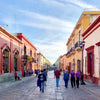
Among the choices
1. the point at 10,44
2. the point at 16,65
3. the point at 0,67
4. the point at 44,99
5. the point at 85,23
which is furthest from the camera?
the point at 16,65

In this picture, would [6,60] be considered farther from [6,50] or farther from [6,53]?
[6,50]

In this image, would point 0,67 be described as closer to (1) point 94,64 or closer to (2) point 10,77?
(2) point 10,77

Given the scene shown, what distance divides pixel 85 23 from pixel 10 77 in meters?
12.2

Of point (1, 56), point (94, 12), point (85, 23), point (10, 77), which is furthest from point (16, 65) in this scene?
point (94, 12)

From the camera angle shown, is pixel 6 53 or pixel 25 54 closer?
pixel 6 53

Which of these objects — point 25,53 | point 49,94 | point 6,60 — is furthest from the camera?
point 25,53

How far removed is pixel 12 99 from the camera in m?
7.95

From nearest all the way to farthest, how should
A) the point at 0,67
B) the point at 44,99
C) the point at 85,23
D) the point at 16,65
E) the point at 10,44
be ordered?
the point at 44,99 → the point at 0,67 → the point at 85,23 → the point at 10,44 → the point at 16,65

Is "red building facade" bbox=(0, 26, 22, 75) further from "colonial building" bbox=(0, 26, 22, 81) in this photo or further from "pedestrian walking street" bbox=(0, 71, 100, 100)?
"pedestrian walking street" bbox=(0, 71, 100, 100)

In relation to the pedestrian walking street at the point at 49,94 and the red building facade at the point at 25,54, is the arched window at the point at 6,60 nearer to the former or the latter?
the red building facade at the point at 25,54

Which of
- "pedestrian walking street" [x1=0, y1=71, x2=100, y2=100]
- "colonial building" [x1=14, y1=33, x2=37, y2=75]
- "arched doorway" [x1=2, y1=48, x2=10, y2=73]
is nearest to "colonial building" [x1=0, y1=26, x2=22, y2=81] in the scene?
"arched doorway" [x1=2, y1=48, x2=10, y2=73]

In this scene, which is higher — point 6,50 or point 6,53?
point 6,50

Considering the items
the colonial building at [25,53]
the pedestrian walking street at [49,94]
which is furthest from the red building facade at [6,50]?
the pedestrian walking street at [49,94]

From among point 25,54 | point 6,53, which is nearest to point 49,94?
point 6,53
